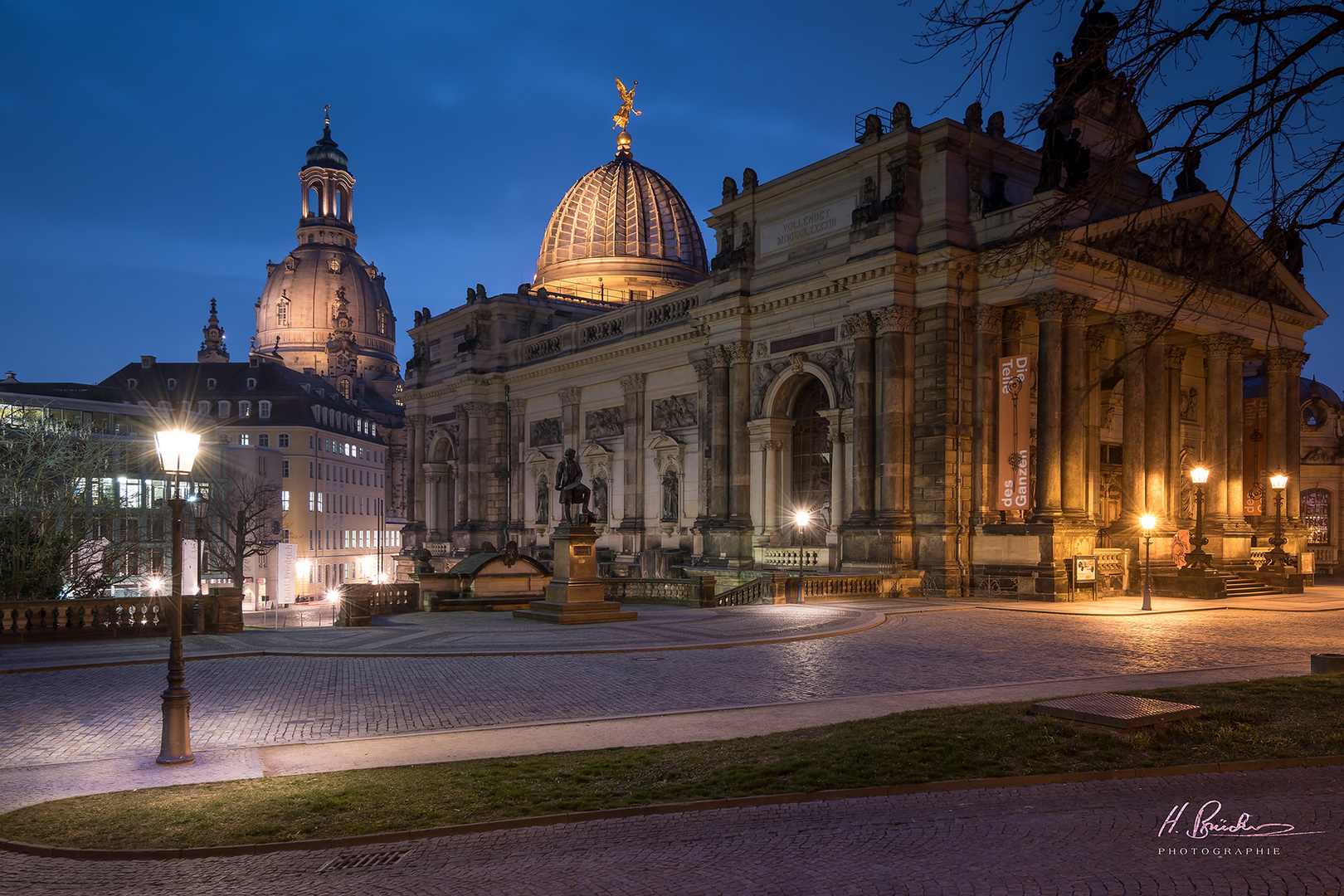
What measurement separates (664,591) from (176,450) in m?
25.5

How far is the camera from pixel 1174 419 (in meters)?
46.7

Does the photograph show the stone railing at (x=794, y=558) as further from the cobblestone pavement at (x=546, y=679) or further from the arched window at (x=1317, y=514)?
the arched window at (x=1317, y=514)

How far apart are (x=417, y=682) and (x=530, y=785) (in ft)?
27.2

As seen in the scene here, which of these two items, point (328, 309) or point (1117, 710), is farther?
point (328, 309)

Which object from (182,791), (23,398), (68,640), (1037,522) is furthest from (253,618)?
(182,791)

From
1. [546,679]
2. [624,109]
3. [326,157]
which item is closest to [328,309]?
[326,157]

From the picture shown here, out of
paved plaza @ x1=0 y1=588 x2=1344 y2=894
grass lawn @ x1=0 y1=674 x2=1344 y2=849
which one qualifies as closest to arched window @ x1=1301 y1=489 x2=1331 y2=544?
paved plaza @ x1=0 y1=588 x2=1344 y2=894

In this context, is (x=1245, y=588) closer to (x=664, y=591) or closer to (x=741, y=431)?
(x=741, y=431)

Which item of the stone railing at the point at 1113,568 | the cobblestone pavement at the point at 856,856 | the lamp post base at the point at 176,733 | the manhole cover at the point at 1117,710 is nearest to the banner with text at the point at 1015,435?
the stone railing at the point at 1113,568

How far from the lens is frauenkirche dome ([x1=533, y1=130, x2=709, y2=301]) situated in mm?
81188

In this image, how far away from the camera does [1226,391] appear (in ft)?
146

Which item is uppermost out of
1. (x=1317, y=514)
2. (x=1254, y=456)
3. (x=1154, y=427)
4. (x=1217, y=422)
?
(x=1217, y=422)

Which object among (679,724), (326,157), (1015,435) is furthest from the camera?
(326,157)

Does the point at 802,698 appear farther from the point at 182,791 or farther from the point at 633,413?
the point at 633,413
